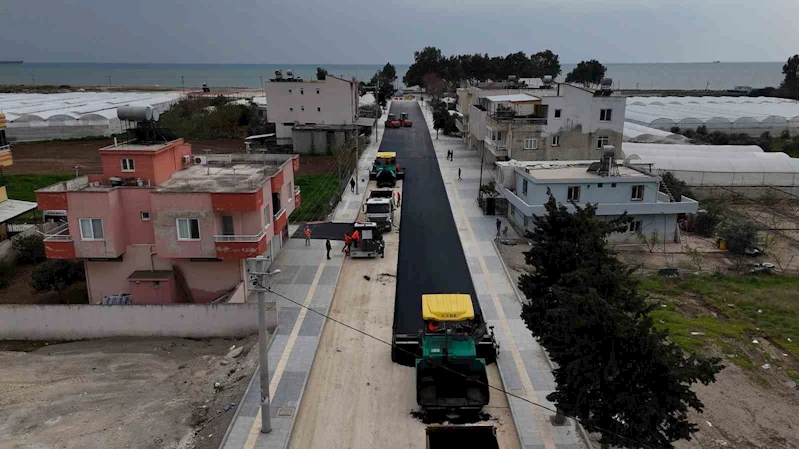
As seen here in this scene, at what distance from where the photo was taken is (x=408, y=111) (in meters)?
112

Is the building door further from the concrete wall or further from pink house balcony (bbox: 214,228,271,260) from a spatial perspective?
the concrete wall

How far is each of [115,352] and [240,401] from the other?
7173mm

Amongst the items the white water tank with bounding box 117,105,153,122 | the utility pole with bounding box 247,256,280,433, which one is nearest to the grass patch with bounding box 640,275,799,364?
the utility pole with bounding box 247,256,280,433

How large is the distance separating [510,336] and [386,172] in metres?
28.5

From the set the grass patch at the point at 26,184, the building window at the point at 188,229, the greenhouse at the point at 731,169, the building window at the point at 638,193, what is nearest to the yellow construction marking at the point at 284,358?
the building window at the point at 188,229

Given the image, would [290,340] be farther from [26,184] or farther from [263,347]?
[26,184]

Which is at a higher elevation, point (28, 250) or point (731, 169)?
point (731, 169)

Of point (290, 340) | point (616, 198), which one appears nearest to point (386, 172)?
Answer: point (616, 198)

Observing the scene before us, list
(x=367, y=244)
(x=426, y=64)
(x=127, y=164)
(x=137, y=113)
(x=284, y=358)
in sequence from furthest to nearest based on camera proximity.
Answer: (x=426, y=64), (x=367, y=244), (x=137, y=113), (x=127, y=164), (x=284, y=358)

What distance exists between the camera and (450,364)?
56.5ft

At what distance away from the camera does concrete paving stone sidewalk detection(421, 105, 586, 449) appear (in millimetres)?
15852

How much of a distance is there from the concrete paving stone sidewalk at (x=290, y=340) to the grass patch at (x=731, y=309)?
45.4ft

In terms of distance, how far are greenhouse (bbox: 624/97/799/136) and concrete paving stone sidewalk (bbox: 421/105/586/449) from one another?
154 feet

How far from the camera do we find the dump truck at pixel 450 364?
16.7 m
